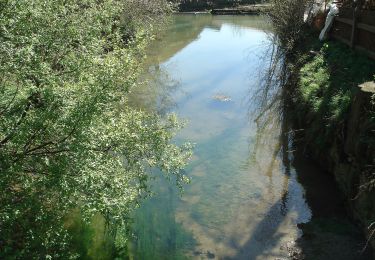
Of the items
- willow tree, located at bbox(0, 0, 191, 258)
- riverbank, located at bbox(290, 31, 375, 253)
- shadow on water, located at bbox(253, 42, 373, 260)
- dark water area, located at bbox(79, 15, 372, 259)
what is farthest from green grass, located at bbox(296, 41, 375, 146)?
willow tree, located at bbox(0, 0, 191, 258)

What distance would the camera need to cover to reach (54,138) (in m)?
6.31

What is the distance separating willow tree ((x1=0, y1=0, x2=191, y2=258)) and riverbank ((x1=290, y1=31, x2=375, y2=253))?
444cm

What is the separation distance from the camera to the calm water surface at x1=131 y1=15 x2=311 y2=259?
9648 mm

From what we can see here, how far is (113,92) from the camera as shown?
262 inches

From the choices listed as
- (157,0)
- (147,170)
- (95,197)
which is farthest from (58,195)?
(157,0)

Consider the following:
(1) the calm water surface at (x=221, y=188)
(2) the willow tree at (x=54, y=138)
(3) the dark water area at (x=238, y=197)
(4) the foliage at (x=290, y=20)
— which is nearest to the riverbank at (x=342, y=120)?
(3) the dark water area at (x=238, y=197)

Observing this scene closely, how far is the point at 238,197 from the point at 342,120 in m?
3.51

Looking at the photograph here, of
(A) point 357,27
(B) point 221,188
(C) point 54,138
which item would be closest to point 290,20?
(A) point 357,27

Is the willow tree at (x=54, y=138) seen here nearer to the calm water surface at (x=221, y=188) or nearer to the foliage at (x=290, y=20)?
the calm water surface at (x=221, y=188)

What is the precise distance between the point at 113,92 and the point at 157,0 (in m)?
27.9

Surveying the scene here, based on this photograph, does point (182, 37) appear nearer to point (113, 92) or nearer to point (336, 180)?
point (336, 180)

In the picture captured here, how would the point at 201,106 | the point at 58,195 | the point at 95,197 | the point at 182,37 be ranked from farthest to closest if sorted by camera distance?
the point at 182,37
the point at 201,106
the point at 58,195
the point at 95,197

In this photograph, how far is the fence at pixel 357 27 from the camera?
13758mm

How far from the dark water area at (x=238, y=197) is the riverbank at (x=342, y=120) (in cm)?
62
